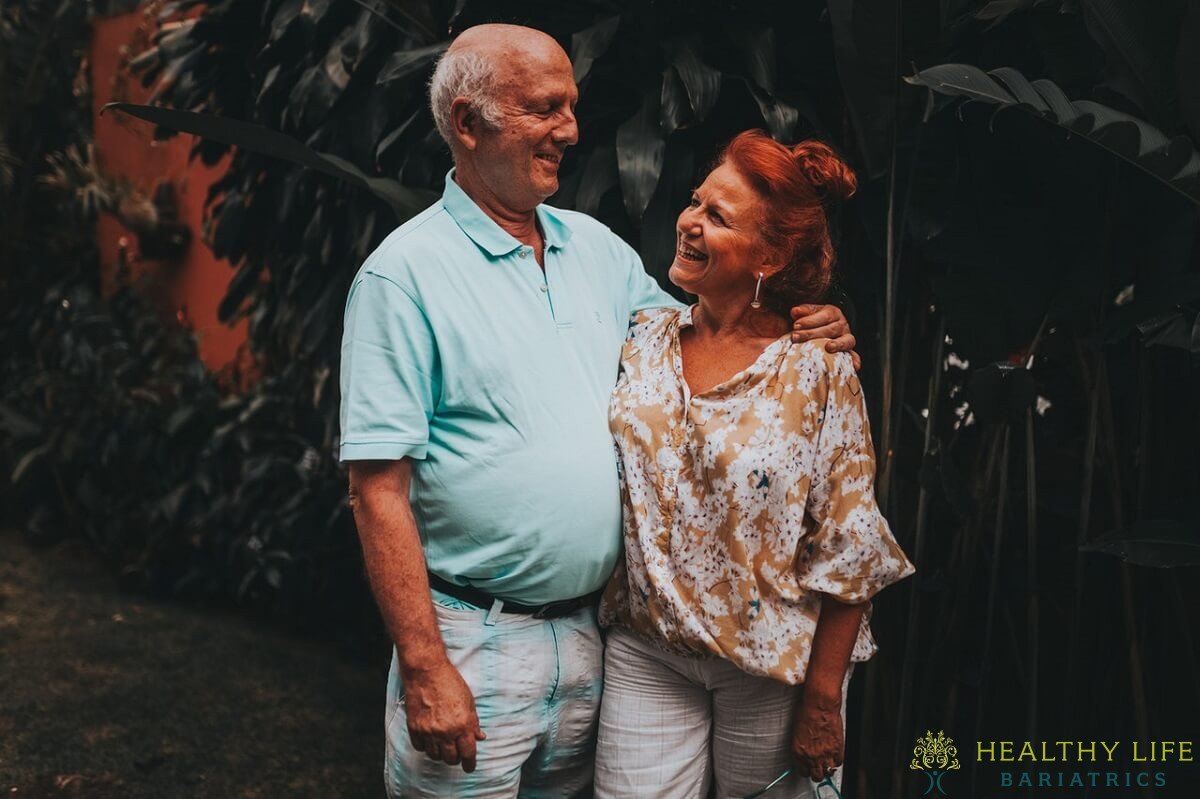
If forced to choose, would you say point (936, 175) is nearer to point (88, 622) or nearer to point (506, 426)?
point (506, 426)

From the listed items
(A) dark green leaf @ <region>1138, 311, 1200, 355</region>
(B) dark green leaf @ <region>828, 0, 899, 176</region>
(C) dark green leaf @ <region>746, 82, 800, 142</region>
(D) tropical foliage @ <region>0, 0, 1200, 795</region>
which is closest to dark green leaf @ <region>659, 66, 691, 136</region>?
(D) tropical foliage @ <region>0, 0, 1200, 795</region>

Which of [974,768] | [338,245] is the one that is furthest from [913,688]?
[338,245]

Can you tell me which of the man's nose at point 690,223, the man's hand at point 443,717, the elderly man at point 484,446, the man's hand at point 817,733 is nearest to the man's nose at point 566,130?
the elderly man at point 484,446

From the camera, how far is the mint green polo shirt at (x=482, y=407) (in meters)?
1.82

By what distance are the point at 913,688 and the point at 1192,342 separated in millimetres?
1062

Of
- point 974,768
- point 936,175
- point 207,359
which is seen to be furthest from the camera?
point 207,359

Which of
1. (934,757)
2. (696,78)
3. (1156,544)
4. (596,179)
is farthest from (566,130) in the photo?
(934,757)

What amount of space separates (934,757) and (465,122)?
1.68 m

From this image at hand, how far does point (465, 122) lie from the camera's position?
1.95 m

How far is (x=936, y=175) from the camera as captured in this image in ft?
7.63

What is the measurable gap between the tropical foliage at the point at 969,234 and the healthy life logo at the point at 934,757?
1.7 inches

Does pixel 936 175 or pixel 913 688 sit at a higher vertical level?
pixel 936 175

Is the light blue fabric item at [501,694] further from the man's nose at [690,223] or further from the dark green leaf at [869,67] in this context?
the dark green leaf at [869,67]

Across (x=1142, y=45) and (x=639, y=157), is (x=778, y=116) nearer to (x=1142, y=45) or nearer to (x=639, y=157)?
(x=639, y=157)
